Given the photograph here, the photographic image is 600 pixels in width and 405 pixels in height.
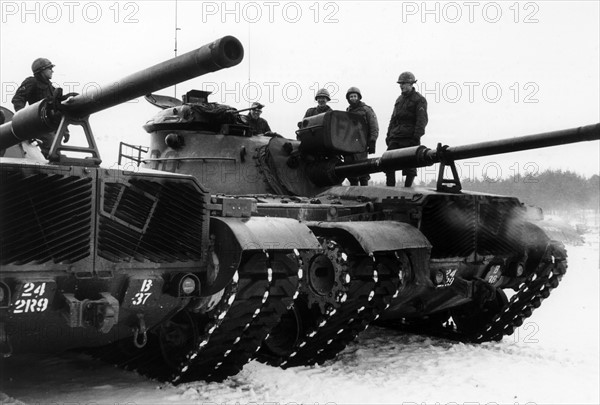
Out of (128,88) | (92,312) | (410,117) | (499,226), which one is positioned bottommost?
(92,312)

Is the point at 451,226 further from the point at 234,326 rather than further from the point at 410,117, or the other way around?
the point at 234,326

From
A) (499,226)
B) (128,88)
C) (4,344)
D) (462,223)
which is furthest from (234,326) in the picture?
(499,226)

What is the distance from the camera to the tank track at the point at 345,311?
743 cm

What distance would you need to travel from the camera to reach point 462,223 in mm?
8461

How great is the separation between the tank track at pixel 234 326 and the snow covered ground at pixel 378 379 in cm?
15

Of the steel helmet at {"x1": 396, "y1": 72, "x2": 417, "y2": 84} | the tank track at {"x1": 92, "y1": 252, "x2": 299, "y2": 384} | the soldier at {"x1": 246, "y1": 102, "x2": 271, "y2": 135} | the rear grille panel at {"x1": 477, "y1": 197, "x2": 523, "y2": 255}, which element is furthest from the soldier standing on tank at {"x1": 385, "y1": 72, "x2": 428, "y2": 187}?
the tank track at {"x1": 92, "y1": 252, "x2": 299, "y2": 384}

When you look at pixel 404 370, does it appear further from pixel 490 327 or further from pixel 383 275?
pixel 490 327

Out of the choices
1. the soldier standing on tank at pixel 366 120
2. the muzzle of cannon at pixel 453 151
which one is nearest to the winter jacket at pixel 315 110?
the soldier standing on tank at pixel 366 120

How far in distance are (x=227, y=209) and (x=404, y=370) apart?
9.35ft

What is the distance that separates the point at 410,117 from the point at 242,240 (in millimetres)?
5016

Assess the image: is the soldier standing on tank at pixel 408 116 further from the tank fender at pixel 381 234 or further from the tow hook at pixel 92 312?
the tow hook at pixel 92 312

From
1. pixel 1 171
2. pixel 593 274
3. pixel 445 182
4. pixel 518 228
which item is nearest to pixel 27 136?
pixel 1 171

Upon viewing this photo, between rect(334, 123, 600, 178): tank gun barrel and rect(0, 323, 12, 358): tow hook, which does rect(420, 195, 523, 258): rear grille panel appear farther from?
rect(0, 323, 12, 358): tow hook

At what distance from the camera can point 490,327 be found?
9625mm
